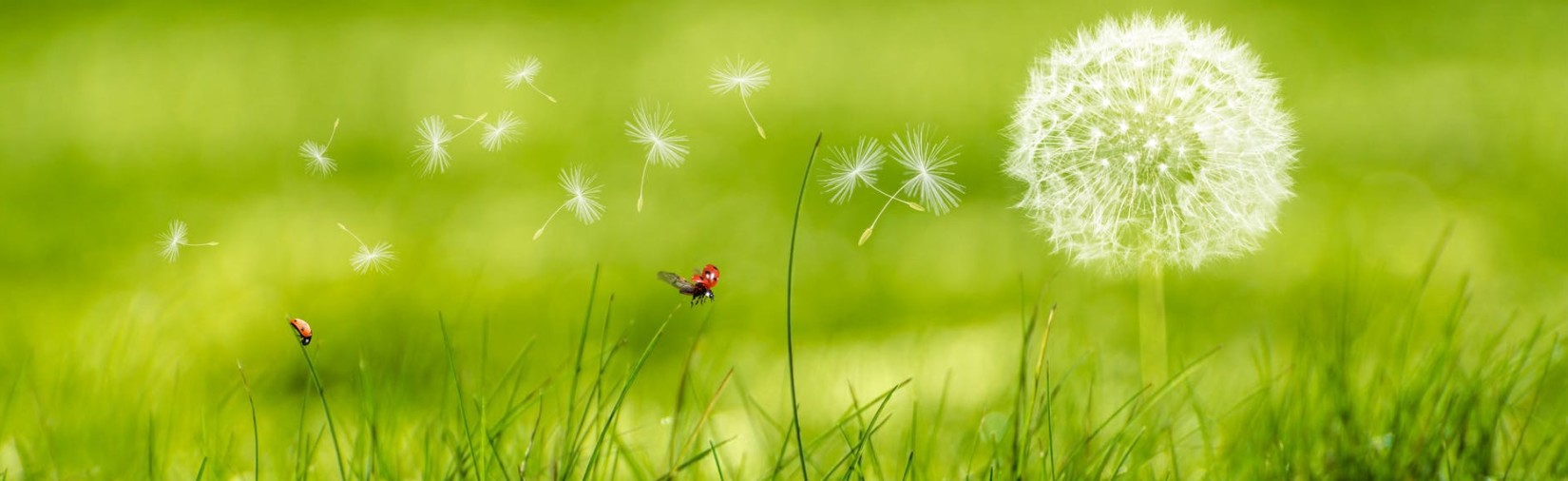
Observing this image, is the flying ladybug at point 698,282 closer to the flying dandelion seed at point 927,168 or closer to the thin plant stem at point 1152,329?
the flying dandelion seed at point 927,168

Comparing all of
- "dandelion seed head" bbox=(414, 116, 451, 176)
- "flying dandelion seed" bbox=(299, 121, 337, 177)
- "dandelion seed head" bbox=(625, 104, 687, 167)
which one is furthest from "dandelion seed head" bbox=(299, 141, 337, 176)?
"dandelion seed head" bbox=(625, 104, 687, 167)

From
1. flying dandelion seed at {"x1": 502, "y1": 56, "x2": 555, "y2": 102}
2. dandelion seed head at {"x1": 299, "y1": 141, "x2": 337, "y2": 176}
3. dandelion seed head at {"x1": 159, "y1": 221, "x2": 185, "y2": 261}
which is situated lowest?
dandelion seed head at {"x1": 159, "y1": 221, "x2": 185, "y2": 261}

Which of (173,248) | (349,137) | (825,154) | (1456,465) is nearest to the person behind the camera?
(173,248)

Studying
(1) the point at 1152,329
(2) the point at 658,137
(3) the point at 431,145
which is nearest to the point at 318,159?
(3) the point at 431,145

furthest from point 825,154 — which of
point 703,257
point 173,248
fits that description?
point 173,248

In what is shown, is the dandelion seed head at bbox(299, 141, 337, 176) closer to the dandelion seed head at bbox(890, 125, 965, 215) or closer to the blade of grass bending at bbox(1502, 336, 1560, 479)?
the dandelion seed head at bbox(890, 125, 965, 215)

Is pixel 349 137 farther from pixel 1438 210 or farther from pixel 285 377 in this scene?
pixel 1438 210

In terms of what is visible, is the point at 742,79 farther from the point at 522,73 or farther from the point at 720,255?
the point at 720,255
